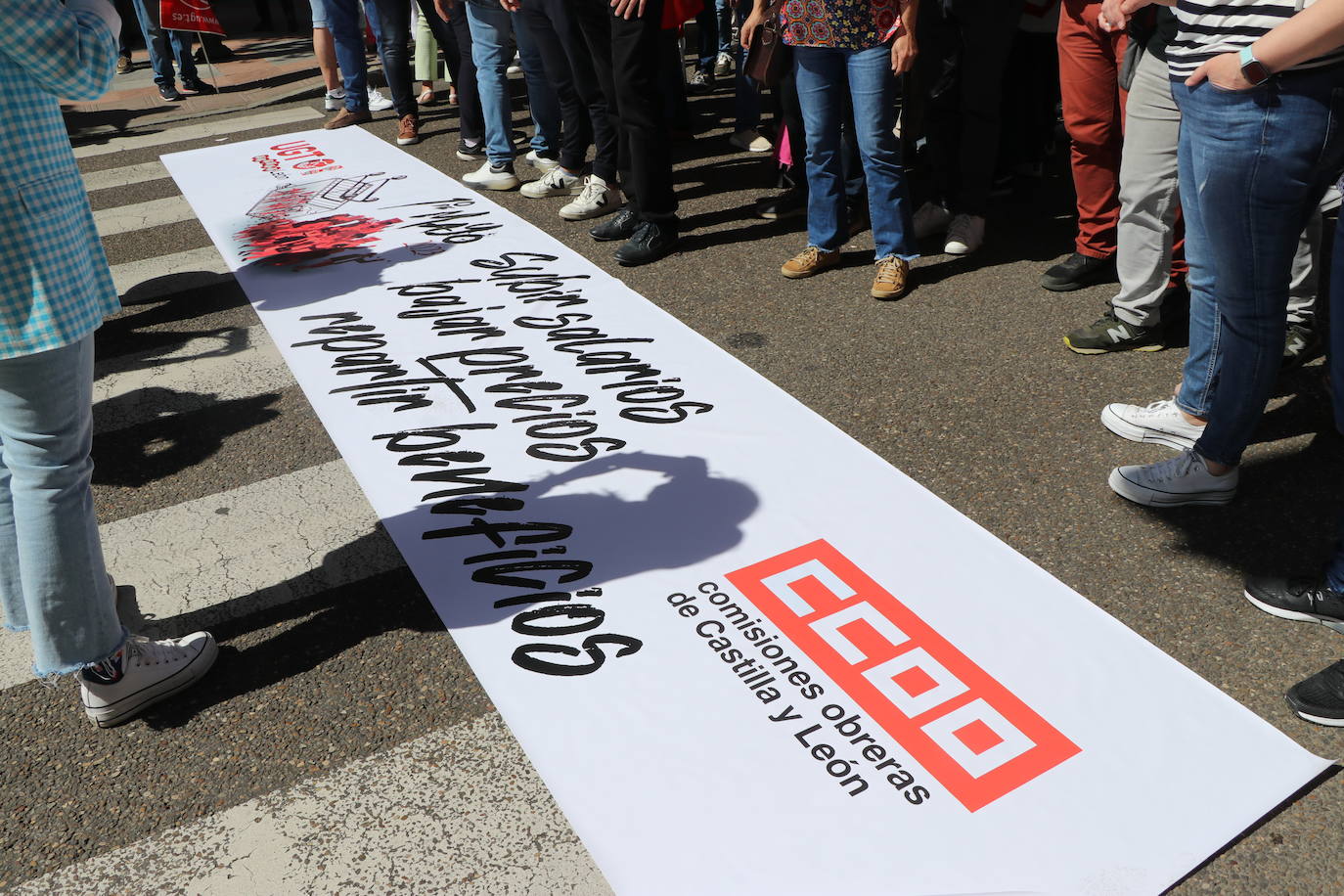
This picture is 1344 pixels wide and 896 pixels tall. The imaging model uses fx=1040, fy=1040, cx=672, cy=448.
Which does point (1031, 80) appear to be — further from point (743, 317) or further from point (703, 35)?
point (703, 35)

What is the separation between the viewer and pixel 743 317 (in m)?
4.42

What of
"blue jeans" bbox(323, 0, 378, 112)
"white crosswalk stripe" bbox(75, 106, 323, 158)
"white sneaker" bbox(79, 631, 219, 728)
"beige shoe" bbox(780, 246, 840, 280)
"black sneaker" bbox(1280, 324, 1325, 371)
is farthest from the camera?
"white crosswalk stripe" bbox(75, 106, 323, 158)

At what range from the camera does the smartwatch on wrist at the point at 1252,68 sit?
222cm

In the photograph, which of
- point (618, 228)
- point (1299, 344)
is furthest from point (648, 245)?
point (1299, 344)

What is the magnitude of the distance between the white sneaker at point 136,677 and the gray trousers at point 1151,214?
317 centimetres

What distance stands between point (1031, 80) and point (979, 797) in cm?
422

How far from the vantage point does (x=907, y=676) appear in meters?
2.39

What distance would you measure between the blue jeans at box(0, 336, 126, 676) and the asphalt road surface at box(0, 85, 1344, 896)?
1.01 feet

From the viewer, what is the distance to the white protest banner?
2010 mm

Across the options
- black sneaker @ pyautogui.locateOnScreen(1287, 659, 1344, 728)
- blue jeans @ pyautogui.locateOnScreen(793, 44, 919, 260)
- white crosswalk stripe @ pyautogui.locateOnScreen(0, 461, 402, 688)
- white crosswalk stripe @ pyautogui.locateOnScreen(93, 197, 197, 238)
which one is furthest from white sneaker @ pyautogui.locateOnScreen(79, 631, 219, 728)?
white crosswalk stripe @ pyautogui.locateOnScreen(93, 197, 197, 238)

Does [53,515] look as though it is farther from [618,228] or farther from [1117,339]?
[618,228]

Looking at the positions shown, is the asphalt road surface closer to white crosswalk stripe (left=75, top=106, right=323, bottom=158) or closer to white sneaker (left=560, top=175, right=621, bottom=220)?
white sneaker (left=560, top=175, right=621, bottom=220)

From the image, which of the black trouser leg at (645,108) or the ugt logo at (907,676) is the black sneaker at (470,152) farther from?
the ugt logo at (907,676)

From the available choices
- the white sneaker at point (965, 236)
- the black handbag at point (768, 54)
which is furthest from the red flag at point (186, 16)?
the white sneaker at point (965, 236)
